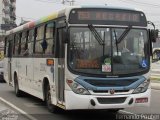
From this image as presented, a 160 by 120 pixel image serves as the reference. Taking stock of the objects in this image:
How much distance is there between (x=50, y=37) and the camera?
13.0 metres

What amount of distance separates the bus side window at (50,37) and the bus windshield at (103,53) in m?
1.58

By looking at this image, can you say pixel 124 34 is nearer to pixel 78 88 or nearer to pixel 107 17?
pixel 107 17

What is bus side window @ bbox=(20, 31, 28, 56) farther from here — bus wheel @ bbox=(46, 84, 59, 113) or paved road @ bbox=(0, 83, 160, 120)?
bus wheel @ bbox=(46, 84, 59, 113)

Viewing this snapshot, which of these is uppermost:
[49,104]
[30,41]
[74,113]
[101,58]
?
[30,41]

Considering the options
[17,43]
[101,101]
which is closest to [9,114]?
[101,101]

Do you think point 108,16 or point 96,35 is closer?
point 96,35

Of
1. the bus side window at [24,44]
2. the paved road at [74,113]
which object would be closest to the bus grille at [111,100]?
the paved road at [74,113]

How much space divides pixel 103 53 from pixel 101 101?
3.80ft

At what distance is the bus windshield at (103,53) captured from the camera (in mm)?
11078

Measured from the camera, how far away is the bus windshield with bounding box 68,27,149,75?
1108 cm

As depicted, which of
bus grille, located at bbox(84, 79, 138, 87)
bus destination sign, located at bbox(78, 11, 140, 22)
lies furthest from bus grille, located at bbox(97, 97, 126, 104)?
bus destination sign, located at bbox(78, 11, 140, 22)

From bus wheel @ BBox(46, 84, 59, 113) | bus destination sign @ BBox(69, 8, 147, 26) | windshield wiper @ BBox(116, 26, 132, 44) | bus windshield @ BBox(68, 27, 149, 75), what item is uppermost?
bus destination sign @ BBox(69, 8, 147, 26)

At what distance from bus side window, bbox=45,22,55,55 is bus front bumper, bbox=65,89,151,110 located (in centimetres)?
206

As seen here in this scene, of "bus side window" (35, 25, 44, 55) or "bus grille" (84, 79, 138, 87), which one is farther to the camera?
"bus side window" (35, 25, 44, 55)
